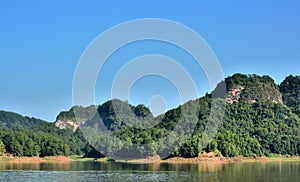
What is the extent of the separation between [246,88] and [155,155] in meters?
53.7

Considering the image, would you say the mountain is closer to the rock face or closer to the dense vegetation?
the dense vegetation

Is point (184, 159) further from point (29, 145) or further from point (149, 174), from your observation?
point (149, 174)

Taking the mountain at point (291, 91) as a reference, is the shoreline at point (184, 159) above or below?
below

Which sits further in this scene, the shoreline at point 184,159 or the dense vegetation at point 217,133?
the dense vegetation at point 217,133

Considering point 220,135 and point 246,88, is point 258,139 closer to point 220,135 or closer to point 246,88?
point 220,135

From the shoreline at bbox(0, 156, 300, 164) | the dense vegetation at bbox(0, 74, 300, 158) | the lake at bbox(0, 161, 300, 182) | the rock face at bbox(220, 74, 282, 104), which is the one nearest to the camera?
the lake at bbox(0, 161, 300, 182)

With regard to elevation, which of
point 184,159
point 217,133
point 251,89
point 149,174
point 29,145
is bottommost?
point 149,174

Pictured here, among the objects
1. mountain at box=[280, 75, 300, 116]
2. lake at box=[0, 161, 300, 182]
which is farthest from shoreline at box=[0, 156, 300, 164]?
mountain at box=[280, 75, 300, 116]

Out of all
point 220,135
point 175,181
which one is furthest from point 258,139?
point 175,181

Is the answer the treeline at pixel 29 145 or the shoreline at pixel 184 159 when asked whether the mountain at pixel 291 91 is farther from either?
the treeline at pixel 29 145

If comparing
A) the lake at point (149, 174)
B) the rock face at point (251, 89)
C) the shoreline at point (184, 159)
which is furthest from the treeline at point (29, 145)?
the rock face at point (251, 89)

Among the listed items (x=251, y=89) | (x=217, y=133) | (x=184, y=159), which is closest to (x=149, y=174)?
(x=184, y=159)

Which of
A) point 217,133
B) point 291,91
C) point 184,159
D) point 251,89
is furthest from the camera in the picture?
point 291,91

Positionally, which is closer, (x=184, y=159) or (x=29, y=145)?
(x=184, y=159)
